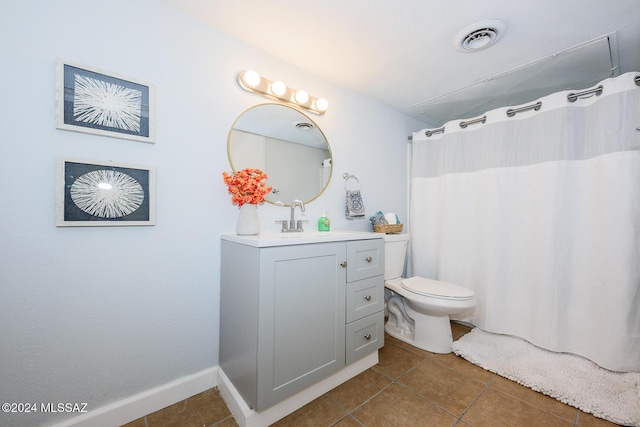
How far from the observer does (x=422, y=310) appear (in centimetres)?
177

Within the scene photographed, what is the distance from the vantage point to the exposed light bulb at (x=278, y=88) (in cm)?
158

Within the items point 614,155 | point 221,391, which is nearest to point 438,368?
point 221,391

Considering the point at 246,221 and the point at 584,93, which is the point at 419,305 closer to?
the point at 246,221

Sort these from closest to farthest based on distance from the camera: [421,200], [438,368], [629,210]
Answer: [629,210] < [438,368] < [421,200]

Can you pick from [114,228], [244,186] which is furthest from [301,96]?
[114,228]

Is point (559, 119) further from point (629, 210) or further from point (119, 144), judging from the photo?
point (119, 144)

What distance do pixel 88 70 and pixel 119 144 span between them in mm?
330

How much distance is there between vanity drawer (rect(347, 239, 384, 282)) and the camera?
4.63ft

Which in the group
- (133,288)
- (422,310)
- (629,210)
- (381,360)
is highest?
(629,210)

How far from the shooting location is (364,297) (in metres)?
1.49

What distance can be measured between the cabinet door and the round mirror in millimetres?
580

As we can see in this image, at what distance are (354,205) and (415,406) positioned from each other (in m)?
1.31

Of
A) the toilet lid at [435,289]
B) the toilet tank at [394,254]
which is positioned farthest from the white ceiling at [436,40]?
the toilet lid at [435,289]

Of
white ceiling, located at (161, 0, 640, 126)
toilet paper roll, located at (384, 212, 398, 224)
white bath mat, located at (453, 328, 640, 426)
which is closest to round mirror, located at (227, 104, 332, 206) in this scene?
white ceiling, located at (161, 0, 640, 126)
